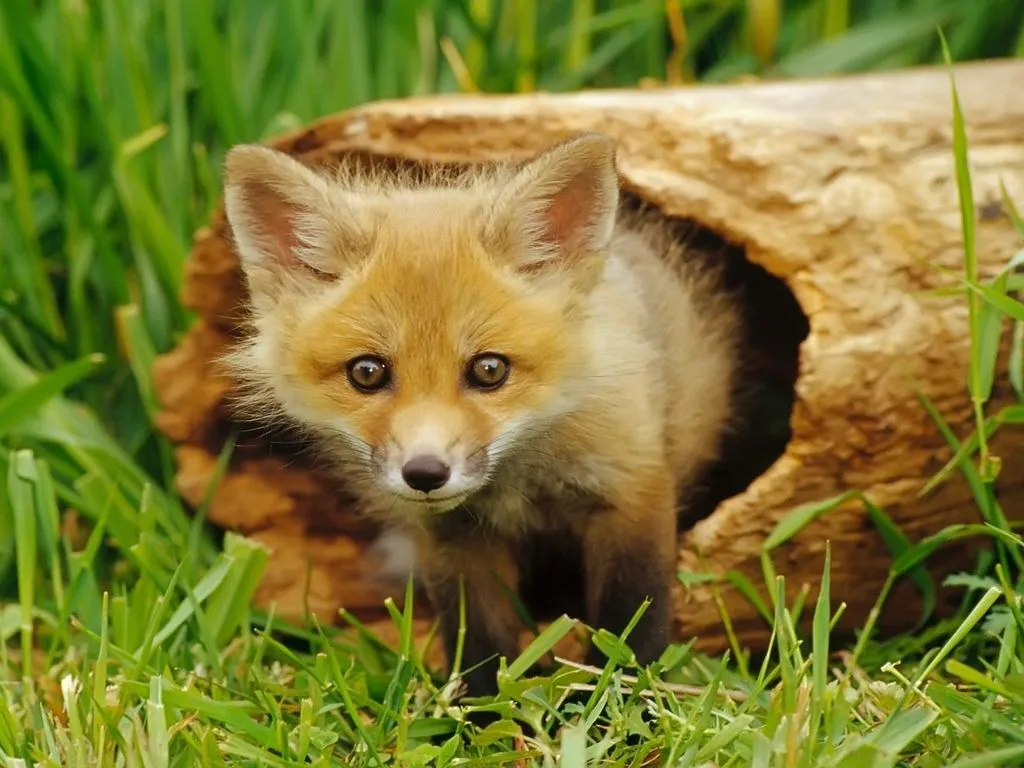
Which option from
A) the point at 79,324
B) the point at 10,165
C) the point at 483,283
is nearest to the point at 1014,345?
the point at 483,283

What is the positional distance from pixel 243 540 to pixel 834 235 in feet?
4.47

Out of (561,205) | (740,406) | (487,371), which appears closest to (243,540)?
(487,371)

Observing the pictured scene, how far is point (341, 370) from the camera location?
211 cm

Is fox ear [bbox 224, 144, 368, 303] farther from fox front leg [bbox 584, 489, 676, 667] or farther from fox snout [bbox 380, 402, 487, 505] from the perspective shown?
fox front leg [bbox 584, 489, 676, 667]

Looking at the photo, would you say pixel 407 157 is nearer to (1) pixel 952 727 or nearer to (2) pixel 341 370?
(2) pixel 341 370

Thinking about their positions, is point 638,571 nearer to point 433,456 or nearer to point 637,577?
point 637,577

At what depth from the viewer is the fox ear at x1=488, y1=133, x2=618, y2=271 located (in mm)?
2082

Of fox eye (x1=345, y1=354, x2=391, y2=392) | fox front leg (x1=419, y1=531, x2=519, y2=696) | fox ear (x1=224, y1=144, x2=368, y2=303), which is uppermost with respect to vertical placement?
fox ear (x1=224, y1=144, x2=368, y2=303)

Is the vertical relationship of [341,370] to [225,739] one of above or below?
above

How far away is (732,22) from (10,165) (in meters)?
2.27

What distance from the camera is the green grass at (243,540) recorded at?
192 centimetres

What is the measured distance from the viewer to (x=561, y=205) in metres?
2.17

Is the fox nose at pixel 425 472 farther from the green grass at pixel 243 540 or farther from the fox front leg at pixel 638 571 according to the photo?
the fox front leg at pixel 638 571

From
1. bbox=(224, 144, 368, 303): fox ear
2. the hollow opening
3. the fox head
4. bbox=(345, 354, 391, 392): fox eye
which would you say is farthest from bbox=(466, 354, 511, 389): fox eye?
the hollow opening
